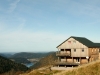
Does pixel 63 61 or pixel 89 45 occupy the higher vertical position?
pixel 89 45

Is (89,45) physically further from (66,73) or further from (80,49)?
(66,73)

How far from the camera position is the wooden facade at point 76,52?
2429 inches

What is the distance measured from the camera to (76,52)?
207 ft

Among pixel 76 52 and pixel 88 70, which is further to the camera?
pixel 76 52

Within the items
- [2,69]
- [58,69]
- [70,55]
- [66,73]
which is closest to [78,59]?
[70,55]

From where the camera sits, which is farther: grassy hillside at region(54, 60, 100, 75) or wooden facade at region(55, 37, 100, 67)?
wooden facade at region(55, 37, 100, 67)

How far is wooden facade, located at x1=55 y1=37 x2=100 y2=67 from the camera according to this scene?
61688 millimetres

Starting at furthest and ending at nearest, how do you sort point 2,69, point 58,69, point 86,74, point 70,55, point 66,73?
point 2,69 < point 70,55 < point 58,69 < point 66,73 < point 86,74

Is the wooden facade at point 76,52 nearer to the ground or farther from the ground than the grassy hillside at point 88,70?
farther from the ground

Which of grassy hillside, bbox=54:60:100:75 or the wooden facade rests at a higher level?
the wooden facade

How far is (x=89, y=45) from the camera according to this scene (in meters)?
62.6

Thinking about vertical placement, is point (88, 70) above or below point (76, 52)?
below

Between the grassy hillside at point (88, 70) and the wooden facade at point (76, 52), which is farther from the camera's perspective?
the wooden facade at point (76, 52)

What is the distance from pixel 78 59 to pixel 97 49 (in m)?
8.36
